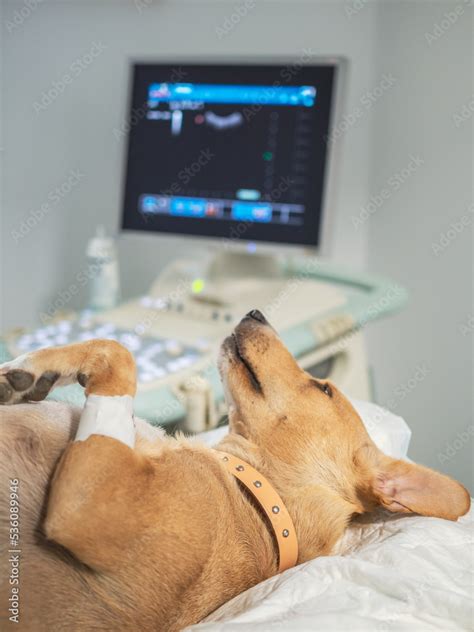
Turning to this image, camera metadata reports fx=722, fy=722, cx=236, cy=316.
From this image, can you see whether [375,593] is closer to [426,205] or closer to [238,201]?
[238,201]

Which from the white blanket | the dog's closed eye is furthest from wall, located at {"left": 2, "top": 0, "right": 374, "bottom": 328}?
the white blanket

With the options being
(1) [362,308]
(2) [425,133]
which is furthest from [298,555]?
(2) [425,133]

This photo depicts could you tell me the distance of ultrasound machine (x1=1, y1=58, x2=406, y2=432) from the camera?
177 cm

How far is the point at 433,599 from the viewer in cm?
73

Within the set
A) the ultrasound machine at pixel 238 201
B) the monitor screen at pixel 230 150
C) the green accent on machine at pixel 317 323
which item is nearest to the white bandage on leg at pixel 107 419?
the green accent on machine at pixel 317 323

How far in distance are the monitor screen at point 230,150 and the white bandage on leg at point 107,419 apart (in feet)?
3.74

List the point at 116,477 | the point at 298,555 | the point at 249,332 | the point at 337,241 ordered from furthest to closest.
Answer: the point at 337,241 < the point at 249,332 < the point at 298,555 < the point at 116,477

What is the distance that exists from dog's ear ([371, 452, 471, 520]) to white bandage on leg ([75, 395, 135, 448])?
0.37 m

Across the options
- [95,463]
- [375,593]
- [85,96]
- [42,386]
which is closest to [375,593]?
[375,593]

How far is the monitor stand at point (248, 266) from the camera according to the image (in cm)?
199

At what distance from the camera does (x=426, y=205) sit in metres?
2.31

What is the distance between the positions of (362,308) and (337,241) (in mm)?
831

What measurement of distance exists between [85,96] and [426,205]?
1.18 metres

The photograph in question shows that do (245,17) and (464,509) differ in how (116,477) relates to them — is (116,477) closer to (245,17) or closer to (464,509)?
(464,509)
